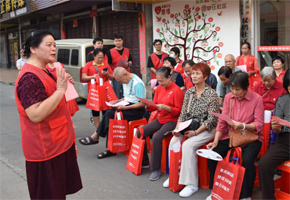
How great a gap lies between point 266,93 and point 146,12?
25.0 feet

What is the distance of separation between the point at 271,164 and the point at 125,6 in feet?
27.6

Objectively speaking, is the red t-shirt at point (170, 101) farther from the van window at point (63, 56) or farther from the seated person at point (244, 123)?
the van window at point (63, 56)

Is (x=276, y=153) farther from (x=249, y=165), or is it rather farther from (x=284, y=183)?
(x=284, y=183)

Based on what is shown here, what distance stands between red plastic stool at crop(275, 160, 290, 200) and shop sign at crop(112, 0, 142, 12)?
7.92 m

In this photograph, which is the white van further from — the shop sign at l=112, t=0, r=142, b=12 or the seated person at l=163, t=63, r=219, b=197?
the seated person at l=163, t=63, r=219, b=197

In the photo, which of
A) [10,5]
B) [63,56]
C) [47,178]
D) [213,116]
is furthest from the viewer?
[10,5]

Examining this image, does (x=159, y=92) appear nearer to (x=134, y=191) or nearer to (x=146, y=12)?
(x=134, y=191)

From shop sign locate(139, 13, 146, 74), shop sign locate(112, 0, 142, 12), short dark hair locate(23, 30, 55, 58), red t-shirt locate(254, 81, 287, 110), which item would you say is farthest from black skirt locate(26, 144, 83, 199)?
shop sign locate(139, 13, 146, 74)

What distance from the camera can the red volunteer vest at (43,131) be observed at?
2.18m

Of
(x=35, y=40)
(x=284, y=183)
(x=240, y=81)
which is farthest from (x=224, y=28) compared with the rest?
(x=35, y=40)

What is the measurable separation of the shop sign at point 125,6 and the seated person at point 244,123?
289 inches

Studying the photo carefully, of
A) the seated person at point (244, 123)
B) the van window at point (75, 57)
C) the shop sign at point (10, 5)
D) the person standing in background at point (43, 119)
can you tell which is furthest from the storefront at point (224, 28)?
the shop sign at point (10, 5)

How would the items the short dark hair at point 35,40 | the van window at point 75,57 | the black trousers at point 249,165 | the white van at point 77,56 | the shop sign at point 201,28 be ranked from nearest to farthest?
1. the short dark hair at point 35,40
2. the black trousers at point 249,165
3. the shop sign at point 201,28
4. the white van at point 77,56
5. the van window at point 75,57

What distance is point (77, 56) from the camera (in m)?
8.95
